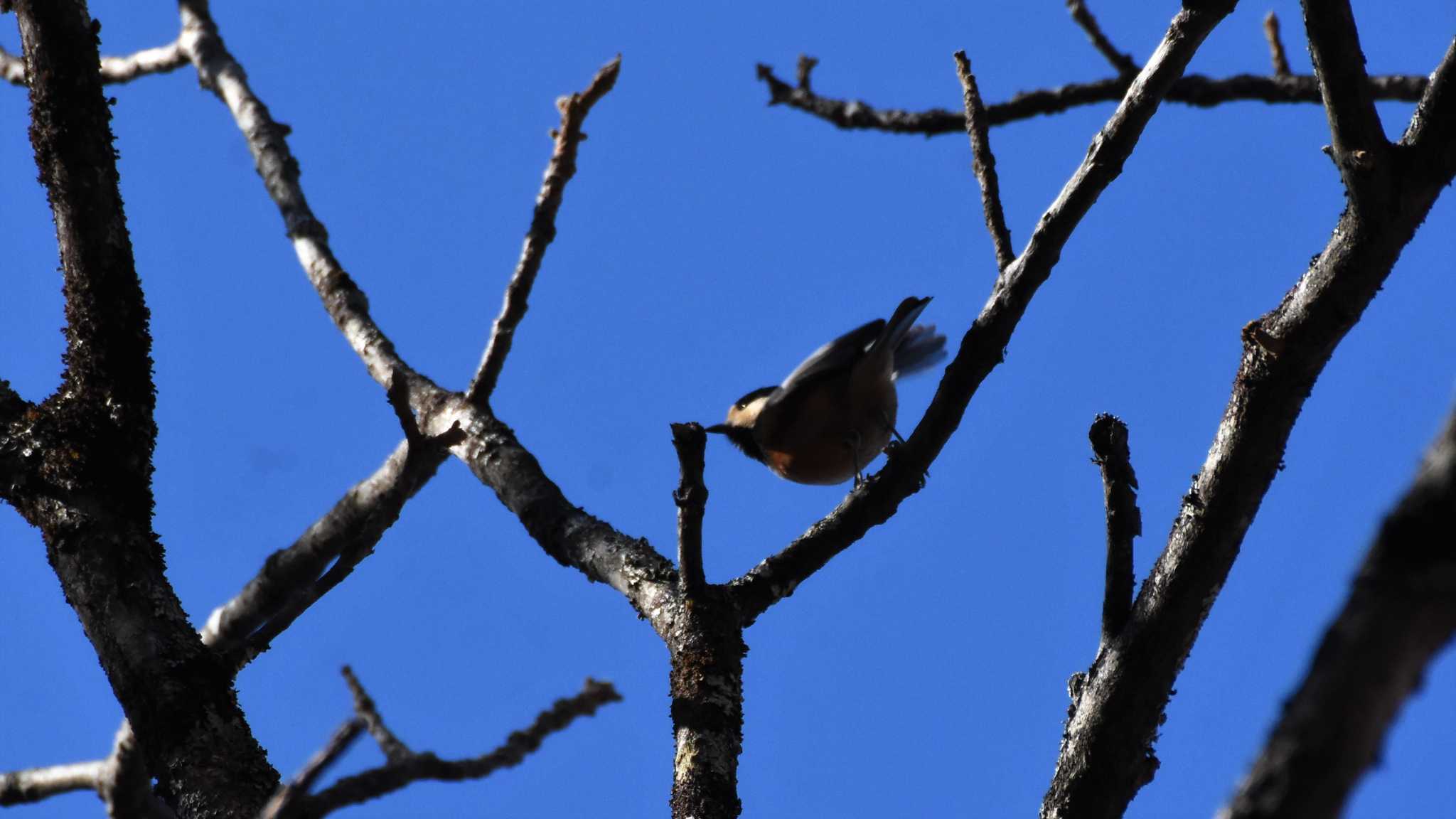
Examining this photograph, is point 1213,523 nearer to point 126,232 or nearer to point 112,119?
point 126,232

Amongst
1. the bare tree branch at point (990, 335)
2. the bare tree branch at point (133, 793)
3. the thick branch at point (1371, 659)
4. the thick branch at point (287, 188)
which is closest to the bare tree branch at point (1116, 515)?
the bare tree branch at point (990, 335)

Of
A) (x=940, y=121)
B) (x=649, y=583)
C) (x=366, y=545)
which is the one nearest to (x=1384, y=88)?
(x=940, y=121)

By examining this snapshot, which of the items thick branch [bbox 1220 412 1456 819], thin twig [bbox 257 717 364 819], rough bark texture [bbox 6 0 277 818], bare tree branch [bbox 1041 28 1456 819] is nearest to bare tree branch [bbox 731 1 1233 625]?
bare tree branch [bbox 1041 28 1456 819]

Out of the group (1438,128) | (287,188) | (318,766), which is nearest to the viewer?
(318,766)

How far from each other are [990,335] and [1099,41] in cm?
237

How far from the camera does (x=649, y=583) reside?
309cm

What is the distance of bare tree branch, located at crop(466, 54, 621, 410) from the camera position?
3.79 m

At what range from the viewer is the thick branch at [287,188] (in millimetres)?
4348

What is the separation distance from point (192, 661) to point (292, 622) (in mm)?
227

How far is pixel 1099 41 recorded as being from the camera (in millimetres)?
4840

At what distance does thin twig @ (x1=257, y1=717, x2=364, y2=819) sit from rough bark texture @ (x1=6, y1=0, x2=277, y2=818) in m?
1.16

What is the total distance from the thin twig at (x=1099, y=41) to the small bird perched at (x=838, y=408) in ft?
4.12

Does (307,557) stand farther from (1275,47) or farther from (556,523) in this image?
(1275,47)

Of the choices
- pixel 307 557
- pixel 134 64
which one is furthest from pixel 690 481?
pixel 134 64
